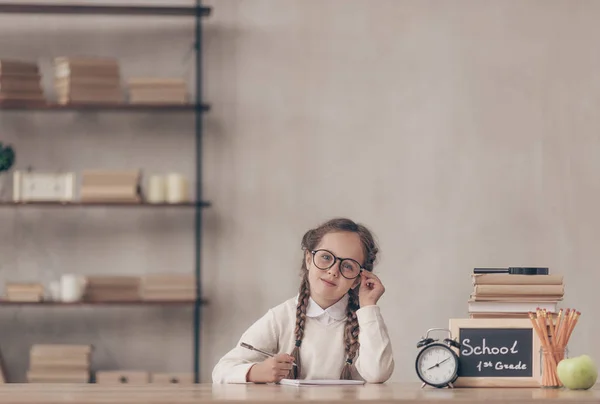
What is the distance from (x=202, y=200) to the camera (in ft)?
14.4

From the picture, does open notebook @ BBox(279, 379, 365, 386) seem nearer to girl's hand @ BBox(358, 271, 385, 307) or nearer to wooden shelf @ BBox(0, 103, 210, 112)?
girl's hand @ BBox(358, 271, 385, 307)

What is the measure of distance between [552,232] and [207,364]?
1.74 metres

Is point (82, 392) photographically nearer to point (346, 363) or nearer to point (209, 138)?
point (346, 363)

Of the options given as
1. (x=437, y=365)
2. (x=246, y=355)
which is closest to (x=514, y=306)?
(x=437, y=365)

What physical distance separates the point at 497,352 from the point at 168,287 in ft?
6.87

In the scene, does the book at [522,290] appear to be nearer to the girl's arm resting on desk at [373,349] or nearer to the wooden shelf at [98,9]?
the girl's arm resting on desk at [373,349]

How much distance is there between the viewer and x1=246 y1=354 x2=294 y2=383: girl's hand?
232cm

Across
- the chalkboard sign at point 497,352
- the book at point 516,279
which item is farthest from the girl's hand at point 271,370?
the book at point 516,279

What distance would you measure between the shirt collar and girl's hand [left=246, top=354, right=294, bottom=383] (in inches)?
11.1

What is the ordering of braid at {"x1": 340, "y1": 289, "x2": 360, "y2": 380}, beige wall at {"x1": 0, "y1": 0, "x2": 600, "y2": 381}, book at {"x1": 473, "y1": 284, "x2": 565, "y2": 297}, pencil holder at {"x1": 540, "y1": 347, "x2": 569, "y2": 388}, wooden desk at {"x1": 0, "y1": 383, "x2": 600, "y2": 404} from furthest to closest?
1. beige wall at {"x1": 0, "y1": 0, "x2": 600, "y2": 381}
2. braid at {"x1": 340, "y1": 289, "x2": 360, "y2": 380}
3. book at {"x1": 473, "y1": 284, "x2": 565, "y2": 297}
4. pencil holder at {"x1": 540, "y1": 347, "x2": 569, "y2": 388}
5. wooden desk at {"x1": 0, "y1": 383, "x2": 600, "y2": 404}

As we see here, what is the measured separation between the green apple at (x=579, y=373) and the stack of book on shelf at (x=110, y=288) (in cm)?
236

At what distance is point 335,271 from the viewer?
8.34ft

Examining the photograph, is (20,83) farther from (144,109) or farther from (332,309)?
(332,309)

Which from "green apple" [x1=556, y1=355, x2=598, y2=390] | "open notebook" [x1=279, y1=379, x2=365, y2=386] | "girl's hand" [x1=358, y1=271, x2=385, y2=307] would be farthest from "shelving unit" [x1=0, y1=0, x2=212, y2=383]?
"green apple" [x1=556, y1=355, x2=598, y2=390]
